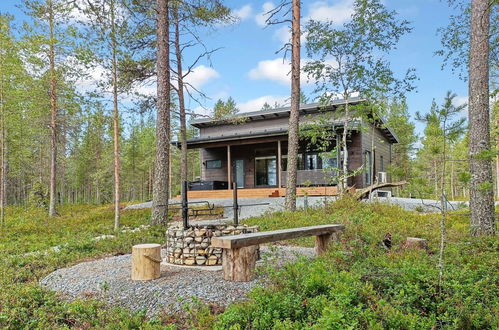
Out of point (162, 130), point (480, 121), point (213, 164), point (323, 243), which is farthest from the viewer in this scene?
point (213, 164)

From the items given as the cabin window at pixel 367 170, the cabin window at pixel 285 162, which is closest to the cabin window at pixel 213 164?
the cabin window at pixel 285 162

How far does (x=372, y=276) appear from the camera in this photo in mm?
3840

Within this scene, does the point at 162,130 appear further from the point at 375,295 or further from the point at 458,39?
the point at 458,39

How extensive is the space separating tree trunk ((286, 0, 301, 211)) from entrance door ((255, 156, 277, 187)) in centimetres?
726

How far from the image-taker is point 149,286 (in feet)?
14.3

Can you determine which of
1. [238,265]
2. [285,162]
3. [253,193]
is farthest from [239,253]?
[285,162]

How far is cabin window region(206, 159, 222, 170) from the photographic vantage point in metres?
19.9

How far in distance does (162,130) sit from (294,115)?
415 cm

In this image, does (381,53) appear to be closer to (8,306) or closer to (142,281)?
(142,281)

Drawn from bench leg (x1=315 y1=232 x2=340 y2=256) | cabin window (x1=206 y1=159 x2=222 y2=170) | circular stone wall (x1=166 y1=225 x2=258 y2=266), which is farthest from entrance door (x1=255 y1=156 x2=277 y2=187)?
circular stone wall (x1=166 y1=225 x2=258 y2=266)

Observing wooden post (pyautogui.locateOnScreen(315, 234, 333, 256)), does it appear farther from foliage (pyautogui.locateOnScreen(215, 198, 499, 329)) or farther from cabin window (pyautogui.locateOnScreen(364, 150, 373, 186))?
cabin window (pyautogui.locateOnScreen(364, 150, 373, 186))

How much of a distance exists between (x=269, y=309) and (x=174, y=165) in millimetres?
31898

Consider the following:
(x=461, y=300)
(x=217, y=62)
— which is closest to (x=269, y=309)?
(x=461, y=300)

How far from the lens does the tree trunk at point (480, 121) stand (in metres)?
6.42
